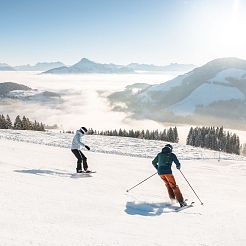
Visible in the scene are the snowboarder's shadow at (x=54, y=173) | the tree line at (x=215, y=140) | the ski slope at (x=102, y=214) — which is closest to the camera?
the ski slope at (x=102, y=214)

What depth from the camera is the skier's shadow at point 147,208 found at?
1091 centimetres

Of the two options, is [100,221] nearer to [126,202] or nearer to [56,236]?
[56,236]

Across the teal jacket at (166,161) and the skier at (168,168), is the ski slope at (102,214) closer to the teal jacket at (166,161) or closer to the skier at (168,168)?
the skier at (168,168)

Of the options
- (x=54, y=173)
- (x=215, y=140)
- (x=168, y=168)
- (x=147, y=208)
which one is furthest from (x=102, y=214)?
(x=215, y=140)

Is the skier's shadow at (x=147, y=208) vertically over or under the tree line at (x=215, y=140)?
over

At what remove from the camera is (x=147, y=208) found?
38.3ft

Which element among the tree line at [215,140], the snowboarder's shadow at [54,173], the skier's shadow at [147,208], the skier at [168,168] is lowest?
the tree line at [215,140]

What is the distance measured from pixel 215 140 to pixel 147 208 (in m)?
167

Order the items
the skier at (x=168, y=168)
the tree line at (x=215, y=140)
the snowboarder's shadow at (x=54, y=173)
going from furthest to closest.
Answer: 1. the tree line at (x=215, y=140)
2. the snowboarder's shadow at (x=54, y=173)
3. the skier at (x=168, y=168)

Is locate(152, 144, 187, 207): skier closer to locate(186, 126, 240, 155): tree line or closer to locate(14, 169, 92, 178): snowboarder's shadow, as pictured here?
locate(14, 169, 92, 178): snowboarder's shadow

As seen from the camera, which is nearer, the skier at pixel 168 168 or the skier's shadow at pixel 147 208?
the skier's shadow at pixel 147 208

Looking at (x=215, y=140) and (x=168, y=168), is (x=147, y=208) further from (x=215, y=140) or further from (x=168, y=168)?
(x=215, y=140)

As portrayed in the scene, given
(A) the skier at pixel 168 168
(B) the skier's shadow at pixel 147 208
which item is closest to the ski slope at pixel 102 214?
(B) the skier's shadow at pixel 147 208

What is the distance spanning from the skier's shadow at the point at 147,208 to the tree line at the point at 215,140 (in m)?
159
